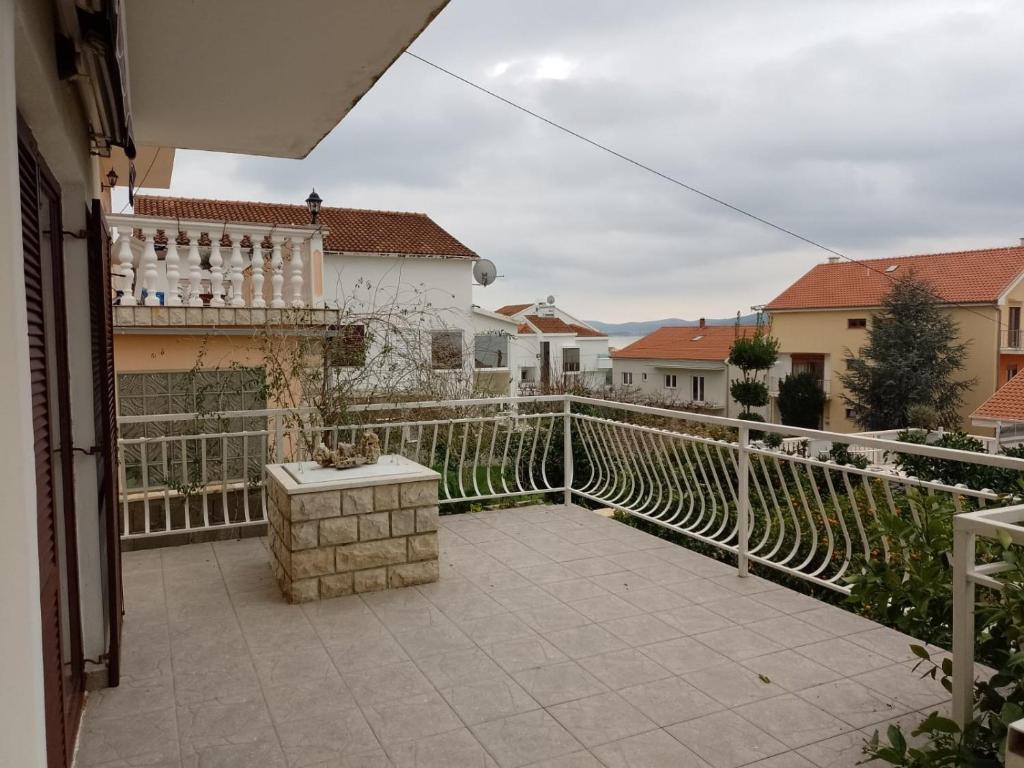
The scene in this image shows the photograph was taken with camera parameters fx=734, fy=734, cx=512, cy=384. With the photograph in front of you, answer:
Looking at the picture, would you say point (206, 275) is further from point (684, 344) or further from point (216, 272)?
point (684, 344)

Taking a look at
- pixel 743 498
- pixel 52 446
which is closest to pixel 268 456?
pixel 52 446

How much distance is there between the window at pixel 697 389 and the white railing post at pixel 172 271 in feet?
101

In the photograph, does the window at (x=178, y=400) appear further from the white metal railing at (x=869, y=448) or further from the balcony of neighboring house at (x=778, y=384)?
the balcony of neighboring house at (x=778, y=384)

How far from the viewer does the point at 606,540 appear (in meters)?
5.16

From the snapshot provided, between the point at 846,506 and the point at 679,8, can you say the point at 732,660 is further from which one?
the point at 679,8

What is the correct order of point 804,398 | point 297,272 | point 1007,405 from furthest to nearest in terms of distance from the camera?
point 804,398 → point 1007,405 → point 297,272

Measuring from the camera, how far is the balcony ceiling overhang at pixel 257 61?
2254 mm

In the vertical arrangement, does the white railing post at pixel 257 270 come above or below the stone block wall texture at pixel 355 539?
above

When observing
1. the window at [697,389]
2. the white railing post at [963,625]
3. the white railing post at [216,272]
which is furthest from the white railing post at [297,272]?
the window at [697,389]

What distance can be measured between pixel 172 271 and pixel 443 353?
137 inches

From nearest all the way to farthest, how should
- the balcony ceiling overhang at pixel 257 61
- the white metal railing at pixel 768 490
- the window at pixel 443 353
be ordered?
the balcony ceiling overhang at pixel 257 61
the white metal railing at pixel 768 490
the window at pixel 443 353

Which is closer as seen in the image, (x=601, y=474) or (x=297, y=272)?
(x=601, y=474)

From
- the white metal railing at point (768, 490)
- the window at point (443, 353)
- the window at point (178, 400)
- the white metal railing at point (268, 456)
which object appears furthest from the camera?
the window at point (443, 353)

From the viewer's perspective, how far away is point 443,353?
29.6 feet
